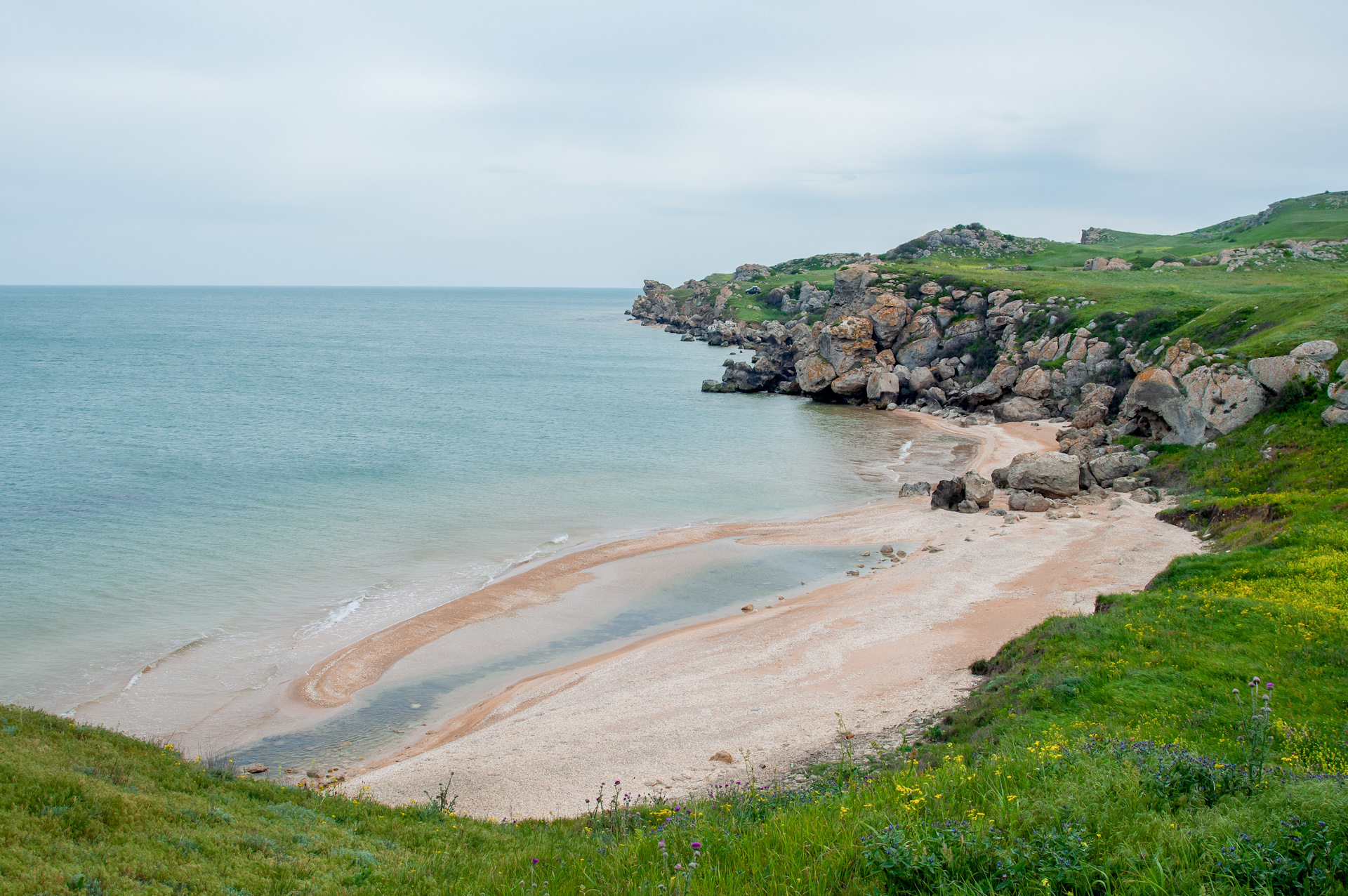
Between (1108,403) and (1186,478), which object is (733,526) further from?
(1108,403)

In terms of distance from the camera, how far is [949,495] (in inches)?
1476

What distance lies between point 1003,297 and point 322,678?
230 ft

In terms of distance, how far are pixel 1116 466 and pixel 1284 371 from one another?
821 cm

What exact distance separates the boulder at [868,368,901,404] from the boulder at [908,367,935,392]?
4.08 ft

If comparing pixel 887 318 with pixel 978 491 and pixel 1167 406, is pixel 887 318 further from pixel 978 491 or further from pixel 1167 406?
pixel 978 491

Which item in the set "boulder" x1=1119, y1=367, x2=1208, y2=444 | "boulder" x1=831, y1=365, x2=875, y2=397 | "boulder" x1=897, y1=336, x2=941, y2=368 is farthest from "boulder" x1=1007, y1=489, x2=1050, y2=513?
"boulder" x1=897, y1=336, x2=941, y2=368

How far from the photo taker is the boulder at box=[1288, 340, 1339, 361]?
3431cm

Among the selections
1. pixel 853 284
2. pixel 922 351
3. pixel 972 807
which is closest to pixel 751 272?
pixel 853 284

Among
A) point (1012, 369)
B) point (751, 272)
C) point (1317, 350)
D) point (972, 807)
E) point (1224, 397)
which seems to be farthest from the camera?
point (751, 272)

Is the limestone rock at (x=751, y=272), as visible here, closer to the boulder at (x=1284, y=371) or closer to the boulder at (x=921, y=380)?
the boulder at (x=921, y=380)

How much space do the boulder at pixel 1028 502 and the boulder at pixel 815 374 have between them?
40.8m

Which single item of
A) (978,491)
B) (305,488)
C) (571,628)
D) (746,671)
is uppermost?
(305,488)

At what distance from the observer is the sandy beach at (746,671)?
15.4 metres

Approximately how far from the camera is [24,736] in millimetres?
10703
